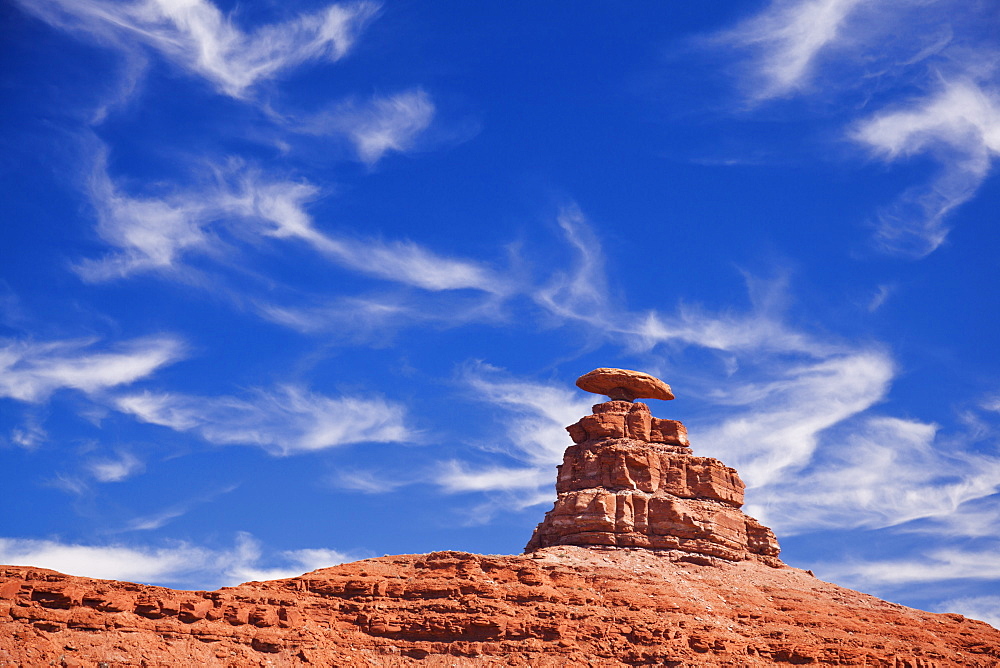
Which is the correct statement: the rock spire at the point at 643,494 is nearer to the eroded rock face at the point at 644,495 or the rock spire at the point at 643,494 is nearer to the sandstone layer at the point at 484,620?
the eroded rock face at the point at 644,495

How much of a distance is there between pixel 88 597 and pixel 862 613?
40220 millimetres

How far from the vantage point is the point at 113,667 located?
170ft

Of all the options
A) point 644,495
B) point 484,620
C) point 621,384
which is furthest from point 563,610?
point 621,384

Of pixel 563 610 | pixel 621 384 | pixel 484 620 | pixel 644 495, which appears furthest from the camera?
pixel 621 384

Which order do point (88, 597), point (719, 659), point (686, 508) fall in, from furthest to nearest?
point (686, 508)
point (719, 659)
point (88, 597)

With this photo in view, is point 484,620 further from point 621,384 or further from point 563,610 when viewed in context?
point 621,384

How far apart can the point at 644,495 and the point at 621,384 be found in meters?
10.1

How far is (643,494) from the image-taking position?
73.1m

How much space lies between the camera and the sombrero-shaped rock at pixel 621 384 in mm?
80938

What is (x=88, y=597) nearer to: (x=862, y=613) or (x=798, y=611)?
(x=798, y=611)

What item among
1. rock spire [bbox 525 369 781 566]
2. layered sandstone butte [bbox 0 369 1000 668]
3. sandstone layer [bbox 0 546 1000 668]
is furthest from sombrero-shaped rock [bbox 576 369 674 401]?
sandstone layer [bbox 0 546 1000 668]

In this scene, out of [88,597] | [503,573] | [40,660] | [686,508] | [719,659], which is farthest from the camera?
[686,508]

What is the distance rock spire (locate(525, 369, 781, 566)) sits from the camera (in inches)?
2798

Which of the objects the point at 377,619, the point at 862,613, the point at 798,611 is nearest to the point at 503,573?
the point at 377,619
